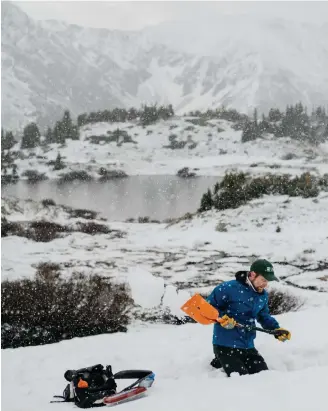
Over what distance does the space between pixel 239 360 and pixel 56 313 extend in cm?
562

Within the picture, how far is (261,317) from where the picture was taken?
4656mm

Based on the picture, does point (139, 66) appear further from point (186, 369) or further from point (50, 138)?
point (186, 369)

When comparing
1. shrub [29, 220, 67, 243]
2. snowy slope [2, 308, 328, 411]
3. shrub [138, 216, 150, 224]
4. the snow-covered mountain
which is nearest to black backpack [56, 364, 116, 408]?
snowy slope [2, 308, 328, 411]

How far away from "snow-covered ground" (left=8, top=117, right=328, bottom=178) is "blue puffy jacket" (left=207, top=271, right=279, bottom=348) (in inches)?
989

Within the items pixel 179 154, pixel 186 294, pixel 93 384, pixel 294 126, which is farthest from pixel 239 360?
pixel 294 126

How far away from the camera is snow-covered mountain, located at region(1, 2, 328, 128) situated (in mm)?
92188

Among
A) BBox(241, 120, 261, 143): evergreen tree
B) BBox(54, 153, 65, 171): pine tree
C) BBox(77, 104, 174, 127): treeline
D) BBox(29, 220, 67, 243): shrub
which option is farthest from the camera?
BBox(77, 104, 174, 127): treeline

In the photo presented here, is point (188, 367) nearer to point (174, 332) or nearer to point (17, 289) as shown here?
point (174, 332)

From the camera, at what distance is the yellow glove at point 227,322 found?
4.21m

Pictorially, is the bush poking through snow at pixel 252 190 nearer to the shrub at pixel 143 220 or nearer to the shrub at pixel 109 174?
the shrub at pixel 143 220

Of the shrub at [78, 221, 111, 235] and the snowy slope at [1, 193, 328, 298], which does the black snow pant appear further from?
the shrub at [78, 221, 111, 235]

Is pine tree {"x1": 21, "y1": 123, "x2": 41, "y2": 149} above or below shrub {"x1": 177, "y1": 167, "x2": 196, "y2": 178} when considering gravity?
above

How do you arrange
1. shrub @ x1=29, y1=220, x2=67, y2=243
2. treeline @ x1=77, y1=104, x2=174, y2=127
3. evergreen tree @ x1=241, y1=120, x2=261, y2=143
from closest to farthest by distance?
1. shrub @ x1=29, y1=220, x2=67, y2=243
2. evergreen tree @ x1=241, y1=120, x2=261, y2=143
3. treeline @ x1=77, y1=104, x2=174, y2=127

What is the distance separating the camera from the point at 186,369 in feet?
17.8
